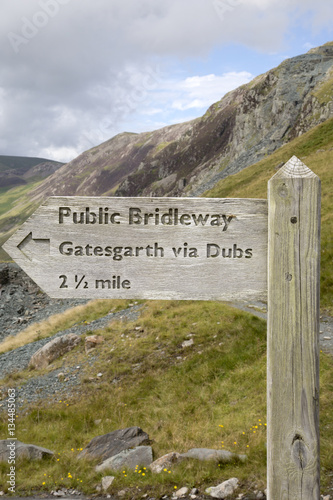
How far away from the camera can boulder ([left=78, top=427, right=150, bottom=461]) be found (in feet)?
A: 20.5

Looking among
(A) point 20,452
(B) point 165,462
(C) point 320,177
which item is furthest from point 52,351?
(C) point 320,177

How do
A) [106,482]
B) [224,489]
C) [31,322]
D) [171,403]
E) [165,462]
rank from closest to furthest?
1. [224,489]
2. [106,482]
3. [165,462]
4. [171,403]
5. [31,322]

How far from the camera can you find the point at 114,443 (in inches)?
253

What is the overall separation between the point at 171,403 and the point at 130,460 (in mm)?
3031

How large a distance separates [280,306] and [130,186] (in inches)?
5399

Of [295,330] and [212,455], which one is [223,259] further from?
[212,455]

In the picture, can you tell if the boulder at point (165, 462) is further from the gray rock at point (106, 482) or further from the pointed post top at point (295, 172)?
the pointed post top at point (295, 172)

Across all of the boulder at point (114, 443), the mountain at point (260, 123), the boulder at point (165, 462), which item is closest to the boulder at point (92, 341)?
the boulder at point (114, 443)

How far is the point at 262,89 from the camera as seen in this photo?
263 ft

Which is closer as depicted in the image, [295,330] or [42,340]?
[295,330]

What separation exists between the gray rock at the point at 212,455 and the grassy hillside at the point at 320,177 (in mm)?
8878

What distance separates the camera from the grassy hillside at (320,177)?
15.3m

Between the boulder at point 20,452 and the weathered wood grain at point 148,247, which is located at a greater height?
the weathered wood grain at point 148,247

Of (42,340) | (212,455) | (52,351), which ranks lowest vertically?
(42,340)
